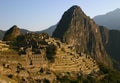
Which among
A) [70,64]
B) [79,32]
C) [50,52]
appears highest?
[50,52]

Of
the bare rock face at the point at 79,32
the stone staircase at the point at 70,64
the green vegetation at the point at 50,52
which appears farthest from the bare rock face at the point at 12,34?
the bare rock face at the point at 79,32

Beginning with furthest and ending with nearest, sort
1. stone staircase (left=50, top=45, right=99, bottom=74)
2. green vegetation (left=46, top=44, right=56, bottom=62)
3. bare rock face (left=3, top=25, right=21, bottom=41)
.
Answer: bare rock face (left=3, top=25, right=21, bottom=41) < stone staircase (left=50, top=45, right=99, bottom=74) < green vegetation (left=46, top=44, right=56, bottom=62)

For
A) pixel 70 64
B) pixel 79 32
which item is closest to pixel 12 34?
pixel 70 64

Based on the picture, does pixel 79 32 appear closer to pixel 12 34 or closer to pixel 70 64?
pixel 12 34

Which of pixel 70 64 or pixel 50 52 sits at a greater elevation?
pixel 50 52

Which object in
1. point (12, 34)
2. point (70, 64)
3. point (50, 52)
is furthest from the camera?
point (12, 34)

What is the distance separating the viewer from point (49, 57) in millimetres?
60500

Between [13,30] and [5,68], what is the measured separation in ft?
138

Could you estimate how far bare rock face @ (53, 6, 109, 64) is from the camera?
537ft

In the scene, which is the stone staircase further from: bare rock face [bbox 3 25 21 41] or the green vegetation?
bare rock face [bbox 3 25 21 41]

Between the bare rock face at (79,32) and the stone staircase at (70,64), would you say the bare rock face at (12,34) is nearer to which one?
the stone staircase at (70,64)

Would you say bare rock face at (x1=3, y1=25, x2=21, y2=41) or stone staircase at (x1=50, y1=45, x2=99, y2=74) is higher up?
bare rock face at (x1=3, y1=25, x2=21, y2=41)

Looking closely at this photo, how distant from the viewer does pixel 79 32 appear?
7215 inches

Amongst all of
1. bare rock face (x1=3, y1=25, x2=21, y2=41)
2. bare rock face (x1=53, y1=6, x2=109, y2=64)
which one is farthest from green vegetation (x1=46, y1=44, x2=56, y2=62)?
bare rock face (x1=53, y1=6, x2=109, y2=64)
